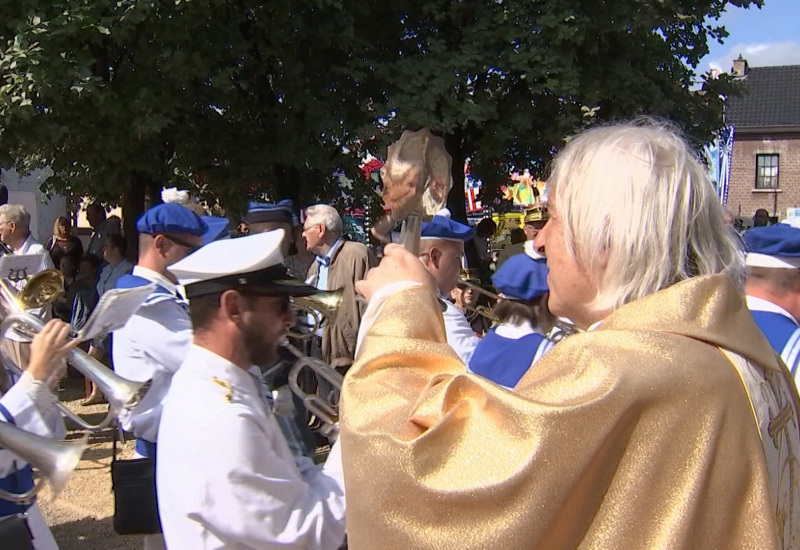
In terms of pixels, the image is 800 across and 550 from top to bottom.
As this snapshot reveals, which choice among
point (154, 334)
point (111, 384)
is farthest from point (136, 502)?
point (154, 334)

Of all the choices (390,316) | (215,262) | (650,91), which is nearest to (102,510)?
(215,262)

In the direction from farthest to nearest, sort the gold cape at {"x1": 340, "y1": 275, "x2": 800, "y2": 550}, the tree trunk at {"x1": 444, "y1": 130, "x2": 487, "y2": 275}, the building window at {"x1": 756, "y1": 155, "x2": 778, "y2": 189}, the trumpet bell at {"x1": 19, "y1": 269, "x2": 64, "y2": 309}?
the building window at {"x1": 756, "y1": 155, "x2": 778, "y2": 189} → the tree trunk at {"x1": 444, "y1": 130, "x2": 487, "y2": 275} → the trumpet bell at {"x1": 19, "y1": 269, "x2": 64, "y2": 309} → the gold cape at {"x1": 340, "y1": 275, "x2": 800, "y2": 550}

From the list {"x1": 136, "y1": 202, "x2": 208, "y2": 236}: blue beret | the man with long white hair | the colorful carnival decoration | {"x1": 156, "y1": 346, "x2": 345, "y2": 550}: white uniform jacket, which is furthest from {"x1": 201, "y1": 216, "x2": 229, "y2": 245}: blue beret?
the colorful carnival decoration

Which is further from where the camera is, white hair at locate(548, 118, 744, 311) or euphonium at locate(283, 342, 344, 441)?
euphonium at locate(283, 342, 344, 441)

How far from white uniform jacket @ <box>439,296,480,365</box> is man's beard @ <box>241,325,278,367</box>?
5.03 ft

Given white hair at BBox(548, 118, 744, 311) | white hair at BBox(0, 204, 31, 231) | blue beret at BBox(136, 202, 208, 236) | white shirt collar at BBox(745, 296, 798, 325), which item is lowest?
white shirt collar at BBox(745, 296, 798, 325)

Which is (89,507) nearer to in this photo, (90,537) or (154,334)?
(90,537)

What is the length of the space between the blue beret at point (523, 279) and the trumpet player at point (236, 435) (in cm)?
121

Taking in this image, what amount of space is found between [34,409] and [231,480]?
1.22 metres


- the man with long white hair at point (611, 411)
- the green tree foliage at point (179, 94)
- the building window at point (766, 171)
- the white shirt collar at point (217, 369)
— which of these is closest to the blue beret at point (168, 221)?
the white shirt collar at point (217, 369)

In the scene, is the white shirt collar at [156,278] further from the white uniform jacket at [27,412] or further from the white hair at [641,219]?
the white hair at [641,219]

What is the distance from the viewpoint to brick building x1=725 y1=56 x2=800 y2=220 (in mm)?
36406

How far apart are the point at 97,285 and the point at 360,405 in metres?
8.05

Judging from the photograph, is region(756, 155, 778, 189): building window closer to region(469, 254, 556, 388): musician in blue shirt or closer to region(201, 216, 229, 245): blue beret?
region(201, 216, 229, 245): blue beret
